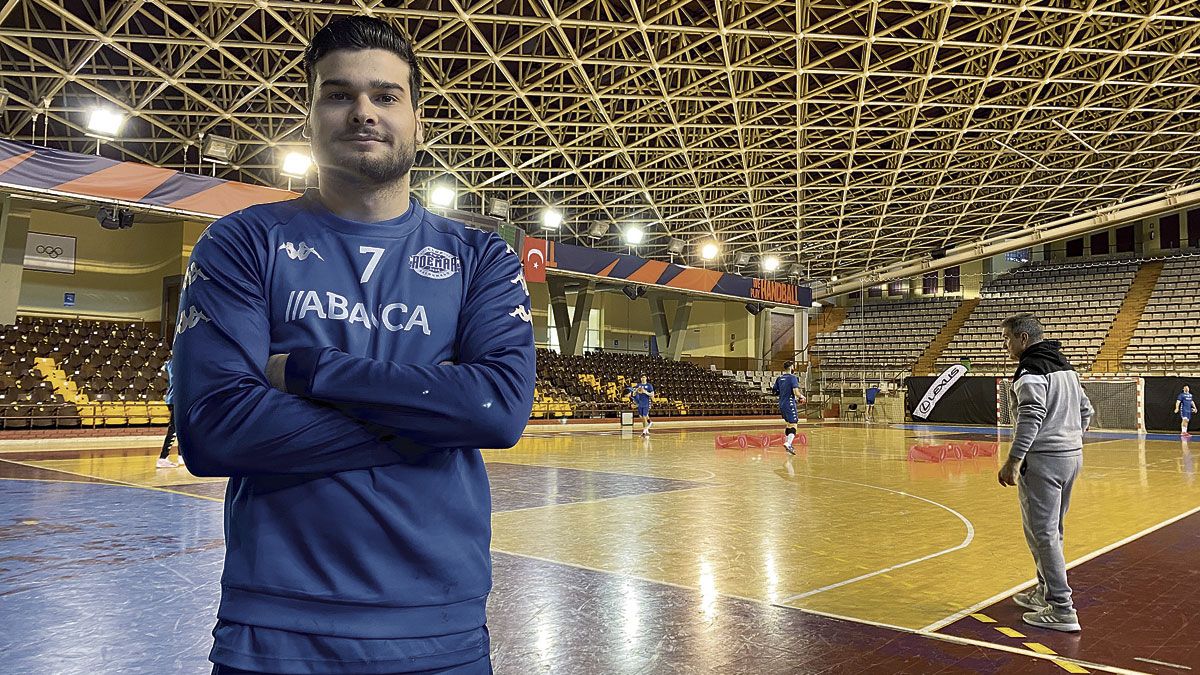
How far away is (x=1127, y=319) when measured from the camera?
40406mm

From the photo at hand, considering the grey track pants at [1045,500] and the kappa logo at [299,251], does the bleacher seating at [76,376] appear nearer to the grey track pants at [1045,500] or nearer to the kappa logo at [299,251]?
the grey track pants at [1045,500]

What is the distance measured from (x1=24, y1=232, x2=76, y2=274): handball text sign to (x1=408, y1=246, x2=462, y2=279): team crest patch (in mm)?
32310

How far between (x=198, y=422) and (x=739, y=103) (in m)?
27.0

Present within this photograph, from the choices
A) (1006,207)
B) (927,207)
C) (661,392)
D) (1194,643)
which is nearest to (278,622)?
A: (1194,643)

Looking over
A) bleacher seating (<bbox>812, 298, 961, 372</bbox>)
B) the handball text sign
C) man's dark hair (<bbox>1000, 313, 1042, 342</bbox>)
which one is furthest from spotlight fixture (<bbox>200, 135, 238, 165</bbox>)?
bleacher seating (<bbox>812, 298, 961, 372</bbox>)

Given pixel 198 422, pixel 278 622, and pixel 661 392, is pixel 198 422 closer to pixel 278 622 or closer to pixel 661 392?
pixel 278 622

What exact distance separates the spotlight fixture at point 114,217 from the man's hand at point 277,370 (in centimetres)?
2437

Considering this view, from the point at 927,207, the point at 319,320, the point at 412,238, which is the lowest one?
the point at 319,320

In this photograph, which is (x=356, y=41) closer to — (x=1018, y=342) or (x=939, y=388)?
(x=1018, y=342)

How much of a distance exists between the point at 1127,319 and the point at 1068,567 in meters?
40.5

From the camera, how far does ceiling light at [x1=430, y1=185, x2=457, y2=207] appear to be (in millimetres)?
29641

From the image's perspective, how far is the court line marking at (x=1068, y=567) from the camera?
500 centimetres

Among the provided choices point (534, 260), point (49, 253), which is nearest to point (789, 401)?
point (534, 260)

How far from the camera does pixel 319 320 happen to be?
1665 millimetres
